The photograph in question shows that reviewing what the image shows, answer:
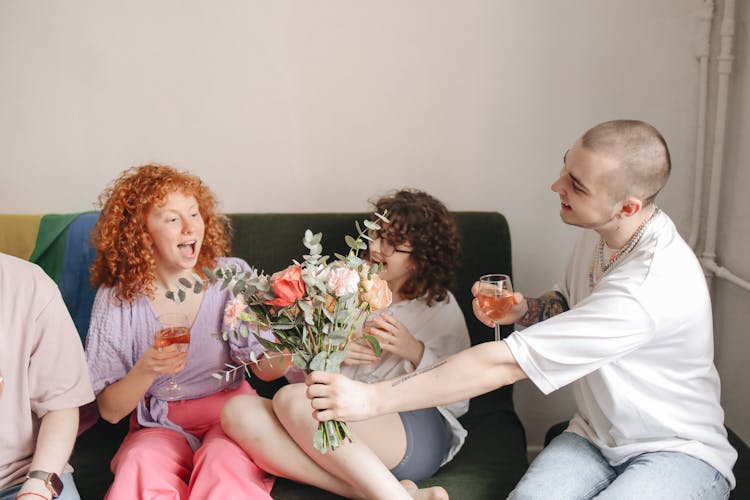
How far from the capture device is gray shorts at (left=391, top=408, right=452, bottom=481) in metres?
1.88

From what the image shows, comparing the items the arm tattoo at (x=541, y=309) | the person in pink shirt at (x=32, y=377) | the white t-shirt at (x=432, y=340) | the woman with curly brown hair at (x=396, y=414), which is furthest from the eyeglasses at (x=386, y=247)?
the person in pink shirt at (x=32, y=377)

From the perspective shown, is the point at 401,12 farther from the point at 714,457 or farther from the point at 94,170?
the point at 714,457

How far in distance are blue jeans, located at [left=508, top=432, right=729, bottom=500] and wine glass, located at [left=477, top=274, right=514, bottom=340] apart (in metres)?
0.36

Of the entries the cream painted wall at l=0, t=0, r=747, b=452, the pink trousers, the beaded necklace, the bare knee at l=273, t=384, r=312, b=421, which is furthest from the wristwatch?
the beaded necklace

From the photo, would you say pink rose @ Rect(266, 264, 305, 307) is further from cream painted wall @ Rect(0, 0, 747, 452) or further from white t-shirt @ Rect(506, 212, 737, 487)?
cream painted wall @ Rect(0, 0, 747, 452)

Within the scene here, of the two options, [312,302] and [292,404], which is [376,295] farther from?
[292,404]

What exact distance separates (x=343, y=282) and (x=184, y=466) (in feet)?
2.77

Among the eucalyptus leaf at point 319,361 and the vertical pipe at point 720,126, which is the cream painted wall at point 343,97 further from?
the eucalyptus leaf at point 319,361

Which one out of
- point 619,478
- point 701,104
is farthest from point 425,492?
point 701,104

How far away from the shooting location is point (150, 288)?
2.06 meters

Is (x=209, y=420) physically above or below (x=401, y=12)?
below

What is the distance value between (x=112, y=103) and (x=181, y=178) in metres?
0.69

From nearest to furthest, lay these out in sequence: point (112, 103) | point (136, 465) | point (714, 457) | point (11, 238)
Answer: point (714, 457), point (136, 465), point (11, 238), point (112, 103)

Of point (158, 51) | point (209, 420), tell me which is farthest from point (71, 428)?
point (158, 51)
